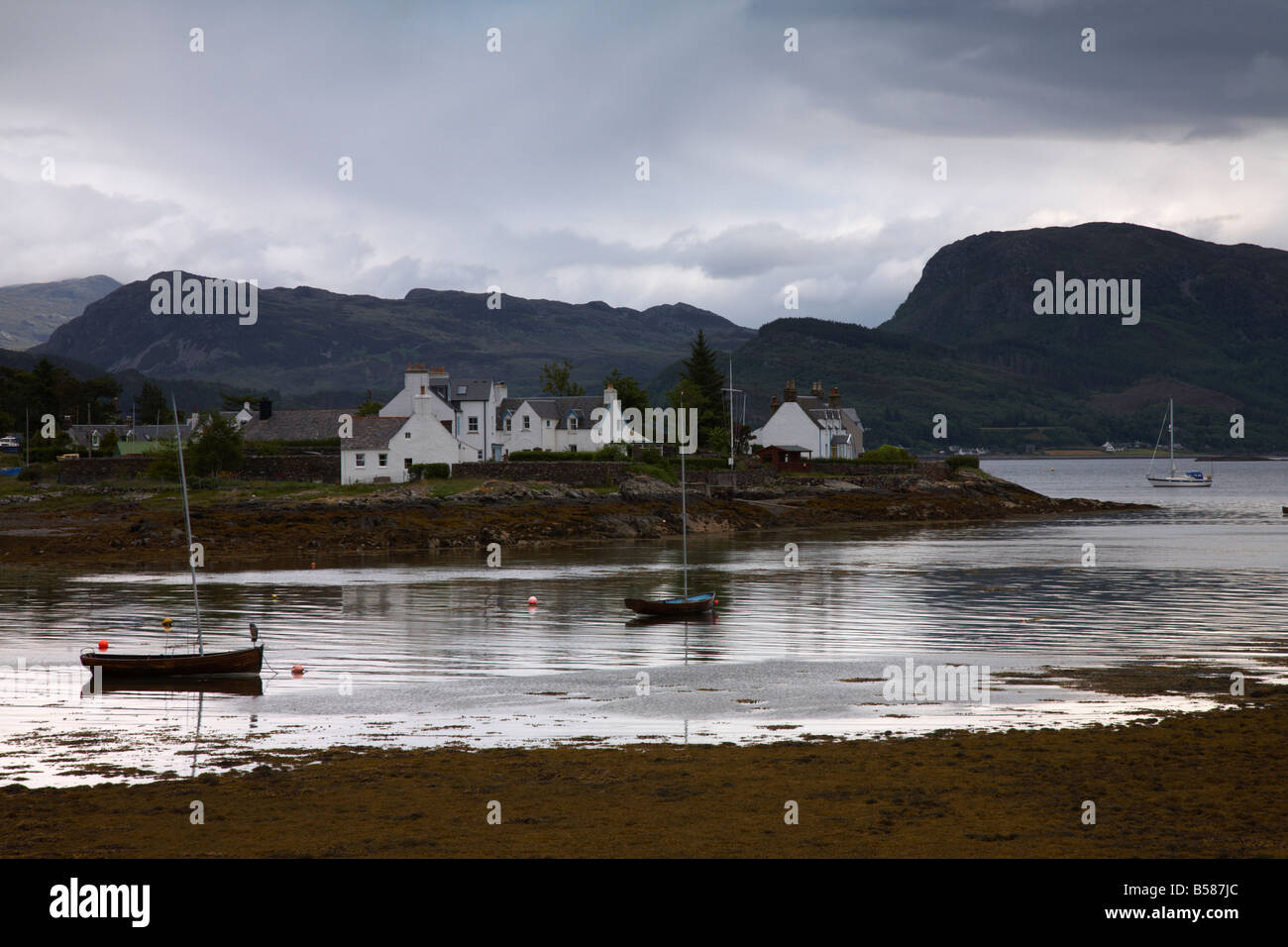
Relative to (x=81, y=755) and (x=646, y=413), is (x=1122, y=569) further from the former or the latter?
(x=646, y=413)

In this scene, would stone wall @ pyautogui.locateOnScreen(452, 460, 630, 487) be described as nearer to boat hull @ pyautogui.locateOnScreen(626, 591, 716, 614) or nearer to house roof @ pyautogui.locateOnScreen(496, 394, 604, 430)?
house roof @ pyautogui.locateOnScreen(496, 394, 604, 430)

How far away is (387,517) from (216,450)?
72.7 ft

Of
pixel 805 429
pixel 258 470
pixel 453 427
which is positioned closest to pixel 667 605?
pixel 258 470

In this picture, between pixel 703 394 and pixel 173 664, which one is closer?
pixel 173 664

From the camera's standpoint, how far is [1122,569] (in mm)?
59344

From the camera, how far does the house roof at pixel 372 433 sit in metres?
90.8

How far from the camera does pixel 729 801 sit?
55.2 feet

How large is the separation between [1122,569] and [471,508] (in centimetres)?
4286

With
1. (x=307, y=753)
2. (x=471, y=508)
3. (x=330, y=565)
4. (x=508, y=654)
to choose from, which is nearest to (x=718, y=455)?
(x=471, y=508)

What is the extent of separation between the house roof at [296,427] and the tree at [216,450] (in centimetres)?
1104

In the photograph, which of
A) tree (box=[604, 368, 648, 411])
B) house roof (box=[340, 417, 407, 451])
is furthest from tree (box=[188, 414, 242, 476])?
tree (box=[604, 368, 648, 411])

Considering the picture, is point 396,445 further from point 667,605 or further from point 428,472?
point 667,605

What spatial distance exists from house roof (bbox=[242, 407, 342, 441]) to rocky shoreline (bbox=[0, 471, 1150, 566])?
64.6 feet

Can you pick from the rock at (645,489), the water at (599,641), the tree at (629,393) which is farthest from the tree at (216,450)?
the tree at (629,393)
